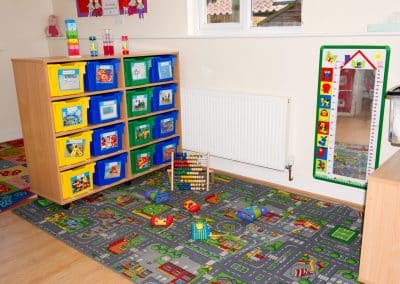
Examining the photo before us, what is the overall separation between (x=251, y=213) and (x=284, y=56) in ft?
3.92

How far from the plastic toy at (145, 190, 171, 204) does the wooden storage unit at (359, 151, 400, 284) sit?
1507 millimetres

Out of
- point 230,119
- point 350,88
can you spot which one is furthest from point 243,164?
point 350,88

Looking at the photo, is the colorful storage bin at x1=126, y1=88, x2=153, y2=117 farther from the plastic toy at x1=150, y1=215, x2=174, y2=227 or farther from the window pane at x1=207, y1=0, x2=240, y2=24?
the plastic toy at x1=150, y1=215, x2=174, y2=227

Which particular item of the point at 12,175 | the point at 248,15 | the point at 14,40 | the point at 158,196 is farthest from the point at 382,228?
the point at 14,40

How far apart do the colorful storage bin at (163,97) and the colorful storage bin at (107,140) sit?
0.41 m

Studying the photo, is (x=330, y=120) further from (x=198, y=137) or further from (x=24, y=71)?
(x=24, y=71)

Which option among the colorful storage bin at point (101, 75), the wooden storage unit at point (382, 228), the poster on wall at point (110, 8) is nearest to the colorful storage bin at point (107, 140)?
the colorful storage bin at point (101, 75)

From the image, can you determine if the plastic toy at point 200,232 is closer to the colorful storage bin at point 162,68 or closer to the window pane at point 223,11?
the colorful storage bin at point 162,68

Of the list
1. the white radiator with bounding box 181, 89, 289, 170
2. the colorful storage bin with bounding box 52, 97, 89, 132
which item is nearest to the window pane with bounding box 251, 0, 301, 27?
the white radiator with bounding box 181, 89, 289, 170

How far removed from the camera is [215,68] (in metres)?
3.41

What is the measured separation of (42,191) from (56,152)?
44 cm

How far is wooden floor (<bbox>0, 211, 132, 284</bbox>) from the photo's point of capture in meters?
2.14

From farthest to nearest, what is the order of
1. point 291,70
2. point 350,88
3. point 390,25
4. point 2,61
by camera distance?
1. point 2,61
2. point 291,70
3. point 350,88
4. point 390,25

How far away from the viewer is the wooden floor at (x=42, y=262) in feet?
7.01
